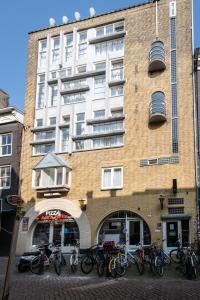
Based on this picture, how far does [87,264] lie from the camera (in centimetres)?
1664

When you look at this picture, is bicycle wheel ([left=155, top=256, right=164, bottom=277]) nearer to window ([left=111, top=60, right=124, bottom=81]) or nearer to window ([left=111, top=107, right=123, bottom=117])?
window ([left=111, top=107, right=123, bottom=117])

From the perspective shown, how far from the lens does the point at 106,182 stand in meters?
26.4

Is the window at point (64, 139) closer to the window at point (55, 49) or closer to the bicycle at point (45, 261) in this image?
the window at point (55, 49)

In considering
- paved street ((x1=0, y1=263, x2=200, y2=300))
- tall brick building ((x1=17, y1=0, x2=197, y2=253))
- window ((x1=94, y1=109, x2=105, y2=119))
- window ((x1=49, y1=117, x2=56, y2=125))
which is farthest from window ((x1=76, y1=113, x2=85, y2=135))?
paved street ((x1=0, y1=263, x2=200, y2=300))

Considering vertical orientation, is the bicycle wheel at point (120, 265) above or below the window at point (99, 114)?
below

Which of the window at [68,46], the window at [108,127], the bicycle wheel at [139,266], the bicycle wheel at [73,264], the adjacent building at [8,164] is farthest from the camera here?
the window at [68,46]

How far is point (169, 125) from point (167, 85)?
2744 mm

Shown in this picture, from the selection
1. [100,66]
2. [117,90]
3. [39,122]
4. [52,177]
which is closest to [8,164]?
[39,122]

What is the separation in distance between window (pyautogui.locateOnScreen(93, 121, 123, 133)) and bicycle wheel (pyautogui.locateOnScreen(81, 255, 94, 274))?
11.8 meters

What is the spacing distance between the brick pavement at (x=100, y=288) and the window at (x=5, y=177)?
1432cm

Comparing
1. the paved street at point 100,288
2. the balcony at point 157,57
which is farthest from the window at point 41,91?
the paved street at point 100,288

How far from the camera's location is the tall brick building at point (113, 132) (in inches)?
971

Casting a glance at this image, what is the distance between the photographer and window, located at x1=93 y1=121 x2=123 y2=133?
27.2 m

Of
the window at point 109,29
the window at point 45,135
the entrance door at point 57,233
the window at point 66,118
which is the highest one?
the window at point 109,29
